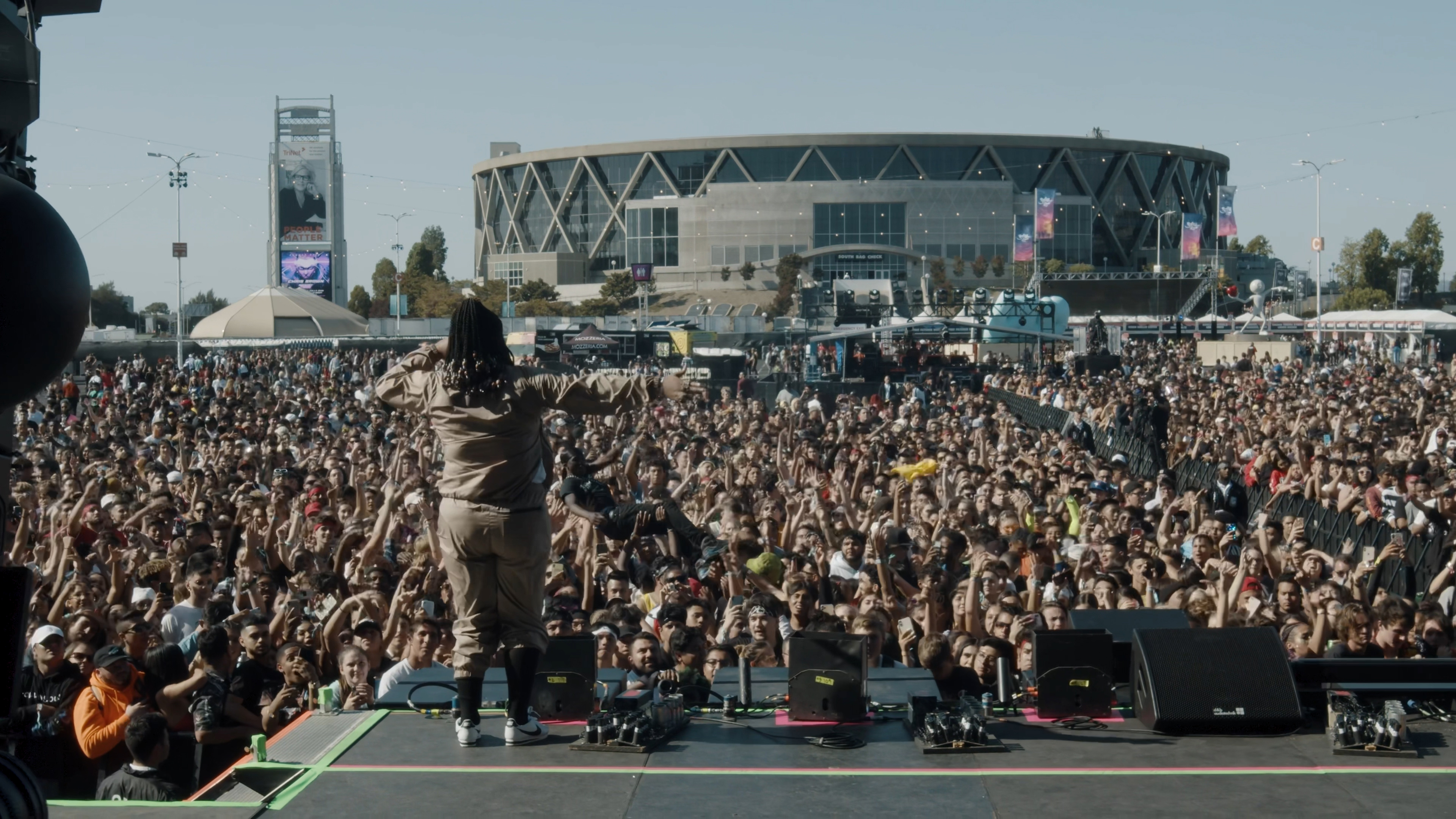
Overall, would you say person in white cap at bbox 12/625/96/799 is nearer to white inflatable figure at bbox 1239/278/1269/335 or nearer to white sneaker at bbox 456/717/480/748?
white sneaker at bbox 456/717/480/748

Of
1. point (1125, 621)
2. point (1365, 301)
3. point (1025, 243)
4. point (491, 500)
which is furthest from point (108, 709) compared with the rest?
point (1365, 301)

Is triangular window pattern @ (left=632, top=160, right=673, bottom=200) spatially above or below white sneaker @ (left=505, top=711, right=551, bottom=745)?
above

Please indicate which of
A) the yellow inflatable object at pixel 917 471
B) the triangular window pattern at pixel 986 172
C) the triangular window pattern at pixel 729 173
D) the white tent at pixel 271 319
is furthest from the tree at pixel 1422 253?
the yellow inflatable object at pixel 917 471

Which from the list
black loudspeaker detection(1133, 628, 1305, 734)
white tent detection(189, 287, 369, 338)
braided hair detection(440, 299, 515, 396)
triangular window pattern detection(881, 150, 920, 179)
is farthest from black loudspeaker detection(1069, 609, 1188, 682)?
triangular window pattern detection(881, 150, 920, 179)

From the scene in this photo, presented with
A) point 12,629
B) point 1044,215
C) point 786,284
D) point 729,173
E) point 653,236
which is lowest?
point 12,629

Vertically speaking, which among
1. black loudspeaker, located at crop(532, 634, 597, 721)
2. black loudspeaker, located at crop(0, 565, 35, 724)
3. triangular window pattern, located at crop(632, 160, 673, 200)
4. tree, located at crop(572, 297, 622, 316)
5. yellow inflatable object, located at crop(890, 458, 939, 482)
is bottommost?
black loudspeaker, located at crop(532, 634, 597, 721)

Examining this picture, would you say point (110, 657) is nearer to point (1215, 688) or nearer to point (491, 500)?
point (491, 500)
